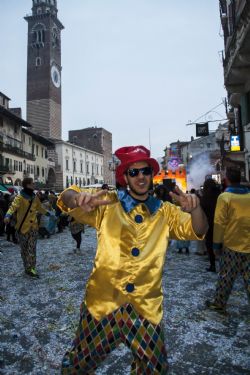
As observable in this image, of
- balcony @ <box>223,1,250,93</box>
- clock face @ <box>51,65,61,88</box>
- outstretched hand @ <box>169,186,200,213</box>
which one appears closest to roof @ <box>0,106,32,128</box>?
balcony @ <box>223,1,250,93</box>

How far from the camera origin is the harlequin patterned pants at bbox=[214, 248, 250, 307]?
3891mm

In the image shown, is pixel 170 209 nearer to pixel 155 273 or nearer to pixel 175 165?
pixel 155 273

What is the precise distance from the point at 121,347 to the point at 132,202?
2.27 meters

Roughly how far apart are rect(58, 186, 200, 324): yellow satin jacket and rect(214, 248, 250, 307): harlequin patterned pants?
2.10 metres

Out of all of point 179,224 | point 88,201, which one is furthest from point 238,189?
point 88,201

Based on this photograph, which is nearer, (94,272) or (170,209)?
(94,272)

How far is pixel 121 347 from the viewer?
3.58m

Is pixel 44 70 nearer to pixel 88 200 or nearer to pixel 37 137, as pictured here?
pixel 37 137

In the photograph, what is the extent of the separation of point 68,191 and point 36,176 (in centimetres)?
4578

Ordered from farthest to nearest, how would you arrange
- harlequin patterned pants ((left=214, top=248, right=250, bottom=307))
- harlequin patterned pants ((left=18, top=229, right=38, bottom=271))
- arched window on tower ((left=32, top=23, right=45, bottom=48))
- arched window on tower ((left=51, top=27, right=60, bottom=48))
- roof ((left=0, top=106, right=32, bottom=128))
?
arched window on tower ((left=51, top=27, right=60, bottom=48))
arched window on tower ((left=32, top=23, right=45, bottom=48))
roof ((left=0, top=106, right=32, bottom=128))
harlequin patterned pants ((left=18, top=229, right=38, bottom=271))
harlequin patterned pants ((left=214, top=248, right=250, bottom=307))

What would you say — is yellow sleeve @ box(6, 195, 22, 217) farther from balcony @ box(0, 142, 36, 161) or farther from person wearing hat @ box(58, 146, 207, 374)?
balcony @ box(0, 142, 36, 161)

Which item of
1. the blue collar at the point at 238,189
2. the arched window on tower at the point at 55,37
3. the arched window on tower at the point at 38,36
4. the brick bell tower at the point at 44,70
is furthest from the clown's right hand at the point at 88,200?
the arched window on tower at the point at 55,37

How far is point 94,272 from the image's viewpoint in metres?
2.14

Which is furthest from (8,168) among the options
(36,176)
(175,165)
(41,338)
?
(41,338)
